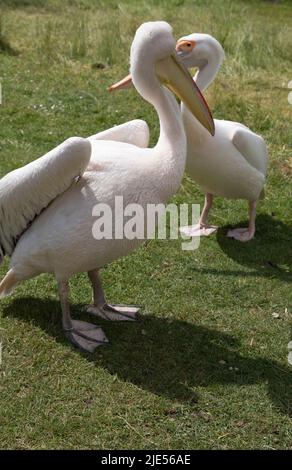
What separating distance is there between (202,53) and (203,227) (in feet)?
4.05

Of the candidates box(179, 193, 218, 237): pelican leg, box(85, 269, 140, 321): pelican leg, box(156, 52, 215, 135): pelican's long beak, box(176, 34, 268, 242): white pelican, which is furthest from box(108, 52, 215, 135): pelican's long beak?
box(179, 193, 218, 237): pelican leg

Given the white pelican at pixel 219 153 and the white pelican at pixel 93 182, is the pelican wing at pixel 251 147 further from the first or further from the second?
the white pelican at pixel 93 182

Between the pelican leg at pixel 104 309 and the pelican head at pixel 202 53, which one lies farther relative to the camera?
the pelican head at pixel 202 53

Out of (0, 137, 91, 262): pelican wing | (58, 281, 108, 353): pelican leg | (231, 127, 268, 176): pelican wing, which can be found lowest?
(58, 281, 108, 353): pelican leg

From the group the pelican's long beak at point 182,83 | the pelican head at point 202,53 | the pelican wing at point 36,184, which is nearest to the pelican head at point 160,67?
the pelican's long beak at point 182,83

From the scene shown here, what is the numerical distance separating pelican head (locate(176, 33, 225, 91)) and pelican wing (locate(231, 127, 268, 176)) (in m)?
0.48

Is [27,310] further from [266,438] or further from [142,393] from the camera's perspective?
[266,438]

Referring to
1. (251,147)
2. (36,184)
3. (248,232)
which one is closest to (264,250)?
(248,232)

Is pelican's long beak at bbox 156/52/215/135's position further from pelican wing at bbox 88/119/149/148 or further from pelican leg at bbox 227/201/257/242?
pelican leg at bbox 227/201/257/242

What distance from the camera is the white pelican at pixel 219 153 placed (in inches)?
171

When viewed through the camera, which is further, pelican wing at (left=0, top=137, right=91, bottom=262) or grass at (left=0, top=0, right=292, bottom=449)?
pelican wing at (left=0, top=137, right=91, bottom=262)

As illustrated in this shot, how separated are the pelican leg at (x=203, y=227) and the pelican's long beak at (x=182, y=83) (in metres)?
1.39

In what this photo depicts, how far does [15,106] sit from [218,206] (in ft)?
8.44

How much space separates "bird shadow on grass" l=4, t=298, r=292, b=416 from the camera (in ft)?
10.5
